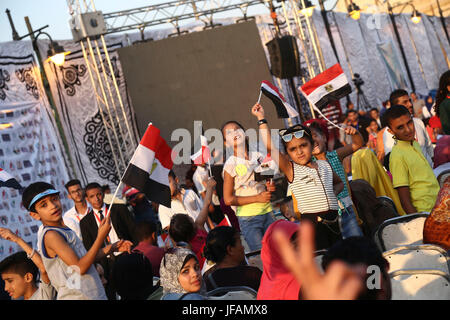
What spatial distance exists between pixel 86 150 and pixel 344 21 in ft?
33.4

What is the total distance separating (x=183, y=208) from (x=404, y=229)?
3.19 meters

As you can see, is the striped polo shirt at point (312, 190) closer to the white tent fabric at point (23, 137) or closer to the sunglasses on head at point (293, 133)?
the sunglasses on head at point (293, 133)

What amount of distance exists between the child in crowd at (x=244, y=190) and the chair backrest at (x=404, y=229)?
1600mm

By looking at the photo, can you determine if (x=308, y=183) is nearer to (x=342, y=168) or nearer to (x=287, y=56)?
(x=342, y=168)

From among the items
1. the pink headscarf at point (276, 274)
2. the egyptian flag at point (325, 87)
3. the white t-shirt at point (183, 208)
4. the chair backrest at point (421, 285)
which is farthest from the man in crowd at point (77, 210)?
the chair backrest at point (421, 285)

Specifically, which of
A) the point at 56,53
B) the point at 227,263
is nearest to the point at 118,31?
the point at 56,53

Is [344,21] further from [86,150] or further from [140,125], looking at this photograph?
[86,150]

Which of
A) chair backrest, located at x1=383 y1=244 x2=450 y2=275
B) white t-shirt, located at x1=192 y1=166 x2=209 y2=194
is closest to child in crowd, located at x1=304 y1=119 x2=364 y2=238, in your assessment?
chair backrest, located at x1=383 y1=244 x2=450 y2=275

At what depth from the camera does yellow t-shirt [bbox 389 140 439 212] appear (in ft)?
14.4

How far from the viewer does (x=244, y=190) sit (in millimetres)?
5316

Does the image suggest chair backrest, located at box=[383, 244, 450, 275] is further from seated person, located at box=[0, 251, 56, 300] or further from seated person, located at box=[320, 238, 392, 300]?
seated person, located at box=[0, 251, 56, 300]

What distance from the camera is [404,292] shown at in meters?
2.85

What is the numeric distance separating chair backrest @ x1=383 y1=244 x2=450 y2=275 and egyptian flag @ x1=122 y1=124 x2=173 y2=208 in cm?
236

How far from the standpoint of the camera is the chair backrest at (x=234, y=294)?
129 inches
